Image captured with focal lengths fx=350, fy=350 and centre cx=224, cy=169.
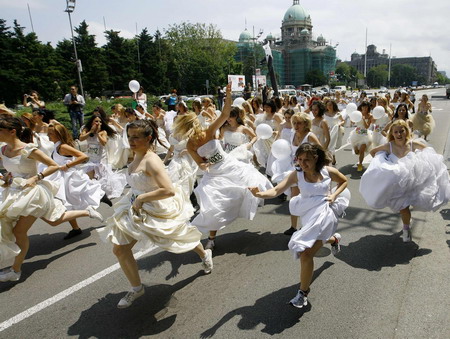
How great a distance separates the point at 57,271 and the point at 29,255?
852 mm

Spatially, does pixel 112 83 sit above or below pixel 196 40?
below

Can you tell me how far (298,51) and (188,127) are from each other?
139 metres

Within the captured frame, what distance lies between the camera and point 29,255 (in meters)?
4.98

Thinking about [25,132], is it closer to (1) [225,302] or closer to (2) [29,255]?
(2) [29,255]

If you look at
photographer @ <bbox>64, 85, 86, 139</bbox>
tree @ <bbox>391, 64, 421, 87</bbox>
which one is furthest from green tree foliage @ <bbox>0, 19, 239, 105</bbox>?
tree @ <bbox>391, 64, 421, 87</bbox>

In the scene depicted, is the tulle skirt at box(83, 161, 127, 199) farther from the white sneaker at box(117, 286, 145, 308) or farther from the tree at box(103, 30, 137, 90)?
the tree at box(103, 30, 137, 90)

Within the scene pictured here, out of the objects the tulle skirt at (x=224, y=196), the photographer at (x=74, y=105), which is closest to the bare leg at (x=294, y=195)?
the tulle skirt at (x=224, y=196)

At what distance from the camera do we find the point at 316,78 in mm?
124375

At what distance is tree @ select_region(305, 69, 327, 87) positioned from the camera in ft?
407

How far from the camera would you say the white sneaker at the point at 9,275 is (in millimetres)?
4088

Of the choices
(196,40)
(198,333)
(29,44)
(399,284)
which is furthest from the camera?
(196,40)

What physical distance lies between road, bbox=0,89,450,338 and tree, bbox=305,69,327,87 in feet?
416

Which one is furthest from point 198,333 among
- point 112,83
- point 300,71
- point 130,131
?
point 300,71

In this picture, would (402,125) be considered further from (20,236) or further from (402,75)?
(402,75)
